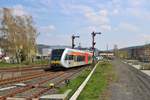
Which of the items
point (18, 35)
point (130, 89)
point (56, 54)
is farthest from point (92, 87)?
point (18, 35)

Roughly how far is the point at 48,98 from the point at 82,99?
225 centimetres

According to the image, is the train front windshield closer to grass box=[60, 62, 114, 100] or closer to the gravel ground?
grass box=[60, 62, 114, 100]

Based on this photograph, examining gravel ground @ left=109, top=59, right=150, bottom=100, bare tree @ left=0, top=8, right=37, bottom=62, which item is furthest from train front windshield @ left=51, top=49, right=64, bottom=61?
bare tree @ left=0, top=8, right=37, bottom=62

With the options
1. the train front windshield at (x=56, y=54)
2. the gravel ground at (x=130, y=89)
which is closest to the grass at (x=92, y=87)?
the gravel ground at (x=130, y=89)

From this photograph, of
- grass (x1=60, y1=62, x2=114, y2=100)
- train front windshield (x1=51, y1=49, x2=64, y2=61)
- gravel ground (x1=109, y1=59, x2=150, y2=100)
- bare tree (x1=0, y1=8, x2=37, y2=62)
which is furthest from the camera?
bare tree (x1=0, y1=8, x2=37, y2=62)

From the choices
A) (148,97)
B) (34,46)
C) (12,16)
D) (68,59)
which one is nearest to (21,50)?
(34,46)

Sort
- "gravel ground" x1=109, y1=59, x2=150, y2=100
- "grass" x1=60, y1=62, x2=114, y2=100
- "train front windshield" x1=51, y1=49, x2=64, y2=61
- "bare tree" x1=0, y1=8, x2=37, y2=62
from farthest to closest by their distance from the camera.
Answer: "bare tree" x1=0, y1=8, x2=37, y2=62
"train front windshield" x1=51, y1=49, x2=64, y2=61
"gravel ground" x1=109, y1=59, x2=150, y2=100
"grass" x1=60, y1=62, x2=114, y2=100

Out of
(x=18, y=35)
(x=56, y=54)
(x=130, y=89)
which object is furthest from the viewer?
(x=18, y=35)

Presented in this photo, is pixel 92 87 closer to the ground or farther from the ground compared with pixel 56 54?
closer to the ground

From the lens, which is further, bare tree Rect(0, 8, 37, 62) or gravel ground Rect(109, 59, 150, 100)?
bare tree Rect(0, 8, 37, 62)

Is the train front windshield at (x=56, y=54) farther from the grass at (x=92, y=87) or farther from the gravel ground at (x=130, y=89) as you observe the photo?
the gravel ground at (x=130, y=89)

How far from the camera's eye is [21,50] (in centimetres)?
8962

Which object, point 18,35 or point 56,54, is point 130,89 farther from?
point 18,35

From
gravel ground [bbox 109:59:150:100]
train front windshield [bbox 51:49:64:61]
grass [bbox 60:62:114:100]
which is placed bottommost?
gravel ground [bbox 109:59:150:100]
